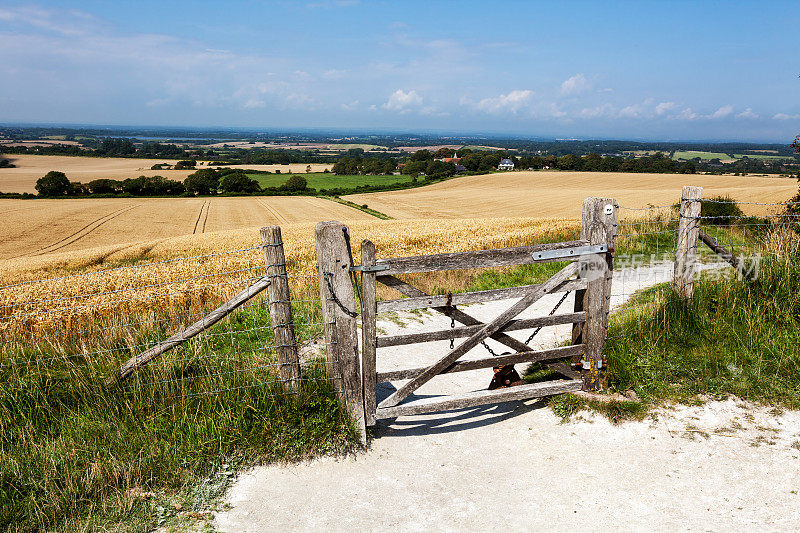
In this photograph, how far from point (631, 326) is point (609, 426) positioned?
195cm

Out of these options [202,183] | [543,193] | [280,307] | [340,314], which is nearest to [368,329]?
[340,314]

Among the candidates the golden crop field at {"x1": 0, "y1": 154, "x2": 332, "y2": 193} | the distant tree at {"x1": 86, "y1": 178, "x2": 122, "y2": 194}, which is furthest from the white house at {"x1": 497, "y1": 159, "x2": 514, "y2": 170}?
the distant tree at {"x1": 86, "y1": 178, "x2": 122, "y2": 194}

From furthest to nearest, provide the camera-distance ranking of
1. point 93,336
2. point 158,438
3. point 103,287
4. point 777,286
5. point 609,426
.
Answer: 1. point 103,287
2. point 777,286
3. point 93,336
4. point 609,426
5. point 158,438

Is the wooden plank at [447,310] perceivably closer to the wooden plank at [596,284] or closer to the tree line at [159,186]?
the wooden plank at [596,284]

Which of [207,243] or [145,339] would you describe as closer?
[145,339]

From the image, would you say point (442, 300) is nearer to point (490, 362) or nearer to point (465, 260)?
point (465, 260)

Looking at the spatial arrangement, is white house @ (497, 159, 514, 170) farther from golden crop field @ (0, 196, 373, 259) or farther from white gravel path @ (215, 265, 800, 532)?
white gravel path @ (215, 265, 800, 532)

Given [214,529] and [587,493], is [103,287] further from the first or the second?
[587,493]

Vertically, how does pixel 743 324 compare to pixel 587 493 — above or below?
above

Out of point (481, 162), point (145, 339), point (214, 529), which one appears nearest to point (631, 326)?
point (214, 529)

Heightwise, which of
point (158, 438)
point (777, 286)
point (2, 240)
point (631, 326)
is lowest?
point (2, 240)

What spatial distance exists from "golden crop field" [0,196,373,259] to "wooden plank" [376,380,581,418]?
2768 centimetres

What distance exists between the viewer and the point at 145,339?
5840mm

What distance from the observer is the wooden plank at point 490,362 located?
5230 mm
